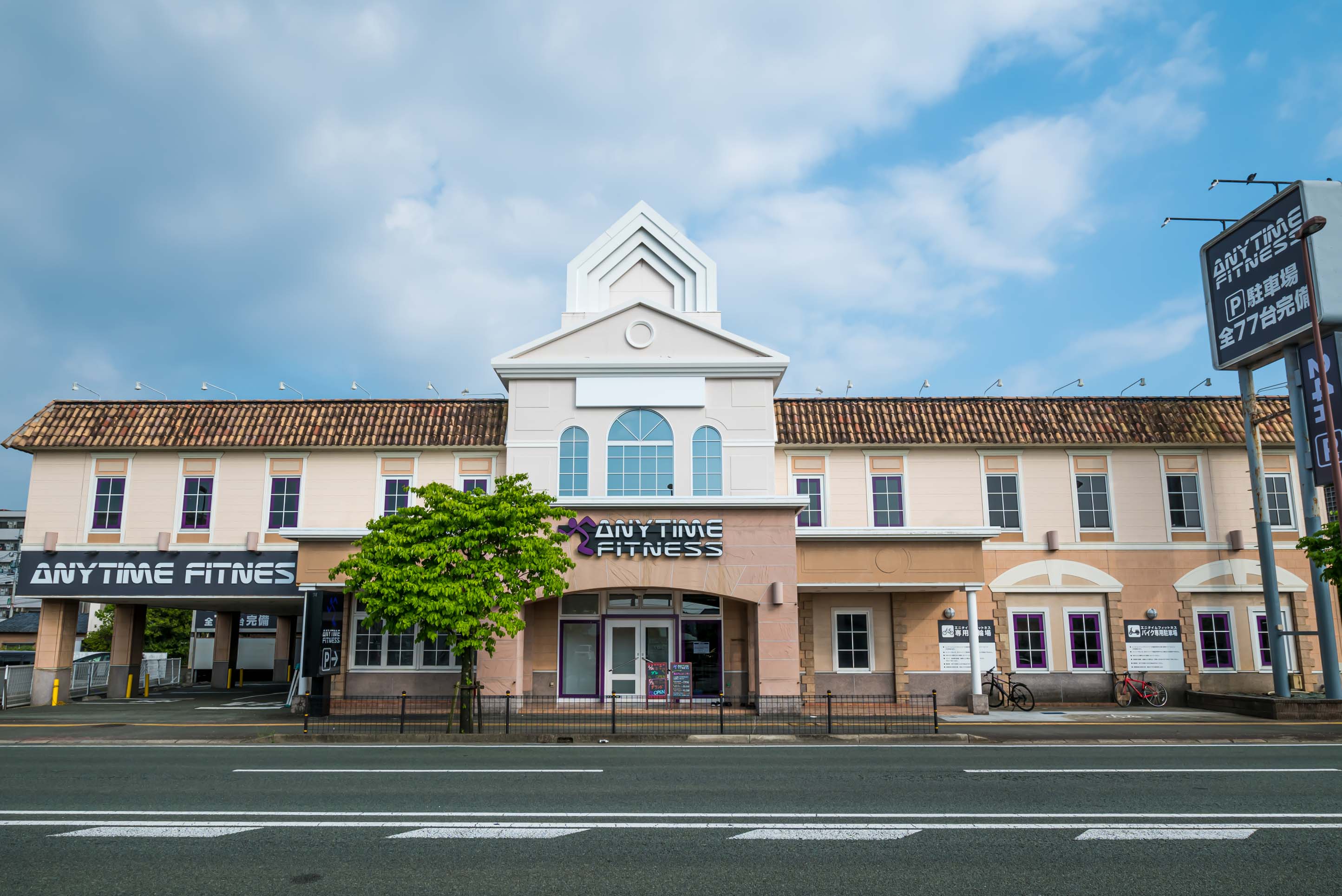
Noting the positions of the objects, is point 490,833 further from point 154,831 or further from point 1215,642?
point 1215,642

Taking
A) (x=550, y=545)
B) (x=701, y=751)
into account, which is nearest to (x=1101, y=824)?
(x=701, y=751)

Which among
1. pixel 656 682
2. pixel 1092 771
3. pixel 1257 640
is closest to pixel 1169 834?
pixel 1092 771

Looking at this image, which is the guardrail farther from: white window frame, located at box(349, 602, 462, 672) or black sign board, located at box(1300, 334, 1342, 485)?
black sign board, located at box(1300, 334, 1342, 485)

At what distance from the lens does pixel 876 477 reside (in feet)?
91.0

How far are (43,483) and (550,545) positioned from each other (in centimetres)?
1810

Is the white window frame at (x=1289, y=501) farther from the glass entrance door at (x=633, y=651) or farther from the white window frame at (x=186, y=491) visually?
the white window frame at (x=186, y=491)

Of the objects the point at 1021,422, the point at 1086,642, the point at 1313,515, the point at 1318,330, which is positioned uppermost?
the point at 1318,330

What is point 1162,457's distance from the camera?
2770cm

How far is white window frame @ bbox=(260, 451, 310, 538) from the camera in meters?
27.4

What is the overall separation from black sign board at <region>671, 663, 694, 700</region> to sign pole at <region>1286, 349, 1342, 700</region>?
619 inches

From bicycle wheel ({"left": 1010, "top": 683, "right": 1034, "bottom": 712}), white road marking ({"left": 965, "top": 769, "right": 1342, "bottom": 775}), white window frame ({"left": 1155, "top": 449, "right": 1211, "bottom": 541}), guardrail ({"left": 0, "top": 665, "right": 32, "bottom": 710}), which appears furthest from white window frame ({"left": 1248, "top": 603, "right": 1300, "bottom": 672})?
guardrail ({"left": 0, "top": 665, "right": 32, "bottom": 710})

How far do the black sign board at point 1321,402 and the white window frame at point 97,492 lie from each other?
108 feet

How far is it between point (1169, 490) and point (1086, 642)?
542cm

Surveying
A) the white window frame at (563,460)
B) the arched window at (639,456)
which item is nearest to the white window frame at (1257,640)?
the arched window at (639,456)
